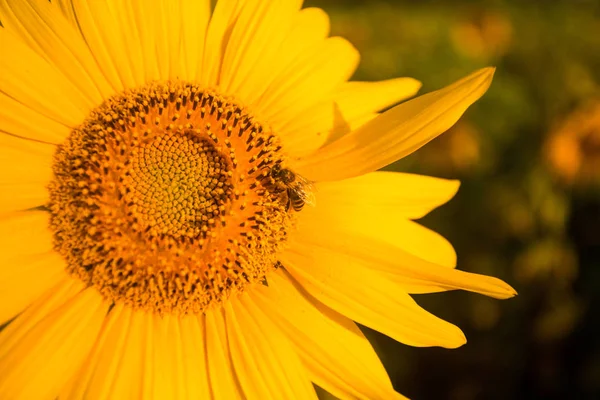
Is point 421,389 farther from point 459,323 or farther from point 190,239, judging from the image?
point 190,239

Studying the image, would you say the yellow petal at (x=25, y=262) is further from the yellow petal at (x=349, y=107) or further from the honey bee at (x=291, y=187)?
the yellow petal at (x=349, y=107)

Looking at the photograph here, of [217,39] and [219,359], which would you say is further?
[217,39]

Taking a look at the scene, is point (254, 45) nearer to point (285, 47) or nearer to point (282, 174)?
point (285, 47)

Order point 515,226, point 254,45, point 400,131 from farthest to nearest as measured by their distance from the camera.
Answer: point 515,226 → point 254,45 → point 400,131

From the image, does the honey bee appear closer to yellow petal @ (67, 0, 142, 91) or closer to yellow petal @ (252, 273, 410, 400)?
yellow petal @ (252, 273, 410, 400)

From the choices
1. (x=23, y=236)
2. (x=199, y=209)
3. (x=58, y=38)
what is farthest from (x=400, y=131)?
(x=23, y=236)

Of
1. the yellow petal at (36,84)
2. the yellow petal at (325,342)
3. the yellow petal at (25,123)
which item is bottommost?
the yellow petal at (325,342)

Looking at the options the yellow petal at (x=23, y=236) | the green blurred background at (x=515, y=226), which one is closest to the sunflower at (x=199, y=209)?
the yellow petal at (x=23, y=236)

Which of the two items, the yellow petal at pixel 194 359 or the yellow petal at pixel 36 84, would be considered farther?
the yellow petal at pixel 194 359
